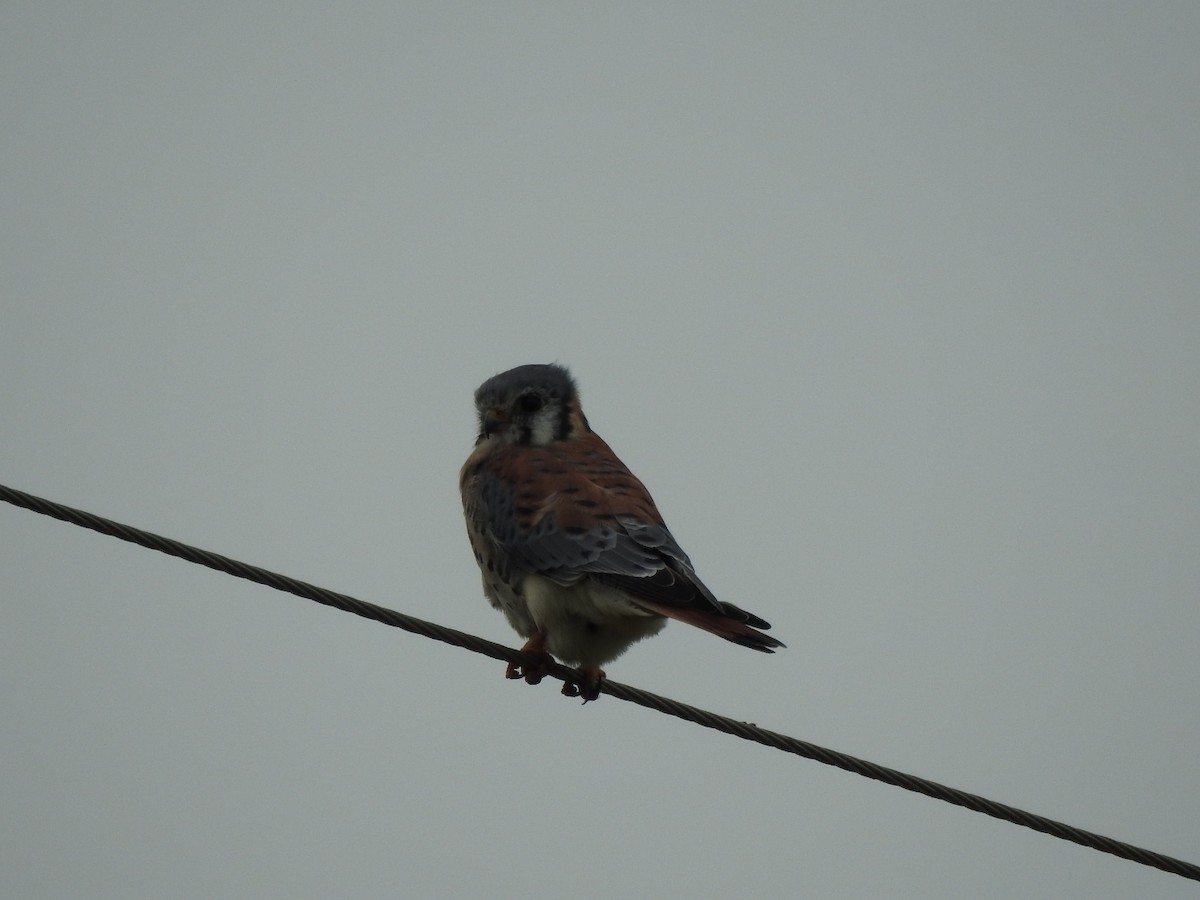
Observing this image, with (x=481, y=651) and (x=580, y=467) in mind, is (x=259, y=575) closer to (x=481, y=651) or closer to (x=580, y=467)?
(x=481, y=651)

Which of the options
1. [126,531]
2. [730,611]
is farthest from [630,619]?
[126,531]

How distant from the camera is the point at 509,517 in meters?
4.78

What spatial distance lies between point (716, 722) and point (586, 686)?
46.3 inches

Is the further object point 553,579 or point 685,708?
point 553,579

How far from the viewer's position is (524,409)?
5363 millimetres

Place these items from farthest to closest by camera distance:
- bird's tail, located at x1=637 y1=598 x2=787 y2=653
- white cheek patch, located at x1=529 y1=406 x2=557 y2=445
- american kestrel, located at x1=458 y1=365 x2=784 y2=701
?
white cheek patch, located at x1=529 y1=406 x2=557 y2=445 → american kestrel, located at x1=458 y1=365 x2=784 y2=701 → bird's tail, located at x1=637 y1=598 x2=787 y2=653

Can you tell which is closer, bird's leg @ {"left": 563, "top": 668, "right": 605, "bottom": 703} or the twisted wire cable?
the twisted wire cable

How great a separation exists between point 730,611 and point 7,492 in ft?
6.06

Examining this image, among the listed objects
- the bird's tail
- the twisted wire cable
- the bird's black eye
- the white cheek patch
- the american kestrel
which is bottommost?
the twisted wire cable

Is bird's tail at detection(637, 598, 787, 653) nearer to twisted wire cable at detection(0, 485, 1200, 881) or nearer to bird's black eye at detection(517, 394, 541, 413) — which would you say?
twisted wire cable at detection(0, 485, 1200, 881)

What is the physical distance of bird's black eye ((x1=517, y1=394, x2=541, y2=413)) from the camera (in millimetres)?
5355

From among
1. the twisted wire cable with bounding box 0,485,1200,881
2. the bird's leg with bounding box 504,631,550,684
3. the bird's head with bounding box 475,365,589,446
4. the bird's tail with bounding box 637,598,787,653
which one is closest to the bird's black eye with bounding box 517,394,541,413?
the bird's head with bounding box 475,365,589,446

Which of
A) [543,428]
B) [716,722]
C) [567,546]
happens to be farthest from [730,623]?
[543,428]

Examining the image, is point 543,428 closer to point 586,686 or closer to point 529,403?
point 529,403
